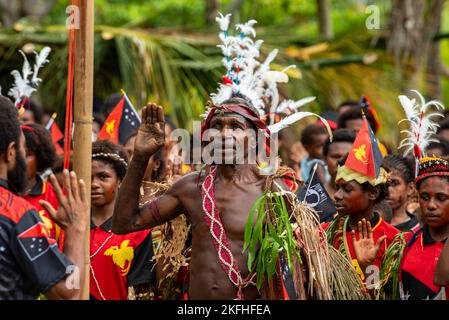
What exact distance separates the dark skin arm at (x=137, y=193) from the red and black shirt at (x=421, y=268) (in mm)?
1477

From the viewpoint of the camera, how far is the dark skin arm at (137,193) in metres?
5.19

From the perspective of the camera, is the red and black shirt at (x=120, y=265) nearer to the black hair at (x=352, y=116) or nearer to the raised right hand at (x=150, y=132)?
the raised right hand at (x=150, y=132)

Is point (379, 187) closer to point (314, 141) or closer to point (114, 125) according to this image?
point (114, 125)

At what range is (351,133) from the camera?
832 cm

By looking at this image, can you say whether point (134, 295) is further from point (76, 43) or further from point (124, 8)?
point (124, 8)

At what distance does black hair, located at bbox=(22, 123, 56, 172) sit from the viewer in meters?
7.65

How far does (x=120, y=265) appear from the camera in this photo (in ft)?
20.2

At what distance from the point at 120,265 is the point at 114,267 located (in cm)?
5

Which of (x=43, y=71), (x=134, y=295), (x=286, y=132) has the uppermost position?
(x=43, y=71)

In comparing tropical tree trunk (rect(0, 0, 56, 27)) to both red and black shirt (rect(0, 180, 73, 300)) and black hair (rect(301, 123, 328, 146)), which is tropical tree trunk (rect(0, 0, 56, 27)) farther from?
red and black shirt (rect(0, 180, 73, 300))

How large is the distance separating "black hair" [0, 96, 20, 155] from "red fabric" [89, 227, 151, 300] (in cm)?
185

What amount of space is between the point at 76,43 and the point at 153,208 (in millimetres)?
1063

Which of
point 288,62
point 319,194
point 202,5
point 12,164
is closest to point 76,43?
point 12,164

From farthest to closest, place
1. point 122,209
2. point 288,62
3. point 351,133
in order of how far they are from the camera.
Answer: point 288,62 → point 351,133 → point 122,209
